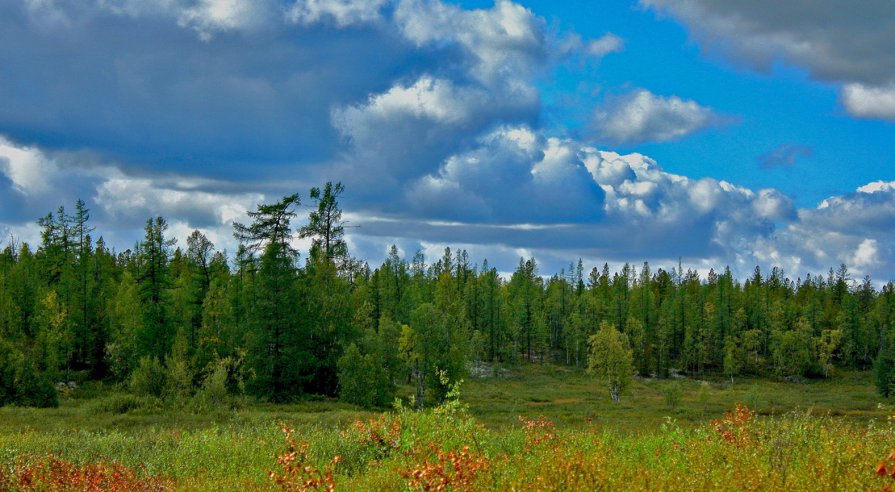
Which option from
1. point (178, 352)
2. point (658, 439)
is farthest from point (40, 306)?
point (658, 439)

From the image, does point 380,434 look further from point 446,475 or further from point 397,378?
point 397,378

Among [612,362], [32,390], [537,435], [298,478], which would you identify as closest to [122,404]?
[32,390]

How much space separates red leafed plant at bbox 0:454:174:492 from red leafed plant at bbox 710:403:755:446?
1015cm

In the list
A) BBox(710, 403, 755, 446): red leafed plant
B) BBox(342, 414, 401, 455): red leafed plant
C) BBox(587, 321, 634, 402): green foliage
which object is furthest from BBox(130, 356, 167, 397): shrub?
BBox(587, 321, 634, 402): green foliage

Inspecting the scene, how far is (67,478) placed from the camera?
11820 millimetres

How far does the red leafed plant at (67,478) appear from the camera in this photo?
10.8 metres

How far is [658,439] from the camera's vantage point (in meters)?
13.6

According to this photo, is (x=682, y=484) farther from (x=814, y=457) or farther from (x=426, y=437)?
(x=426, y=437)

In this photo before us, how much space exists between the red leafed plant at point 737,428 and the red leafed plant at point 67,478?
10.2 metres

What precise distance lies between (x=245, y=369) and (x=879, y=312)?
104914mm

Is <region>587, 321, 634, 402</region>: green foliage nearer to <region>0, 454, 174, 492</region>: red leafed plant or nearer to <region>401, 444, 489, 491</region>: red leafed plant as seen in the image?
<region>0, 454, 174, 492</region>: red leafed plant

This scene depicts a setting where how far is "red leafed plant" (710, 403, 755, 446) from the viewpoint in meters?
12.3

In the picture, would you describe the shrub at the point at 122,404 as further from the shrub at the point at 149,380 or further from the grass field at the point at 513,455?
the grass field at the point at 513,455

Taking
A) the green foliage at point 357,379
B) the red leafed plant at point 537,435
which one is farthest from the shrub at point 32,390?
the red leafed plant at point 537,435
